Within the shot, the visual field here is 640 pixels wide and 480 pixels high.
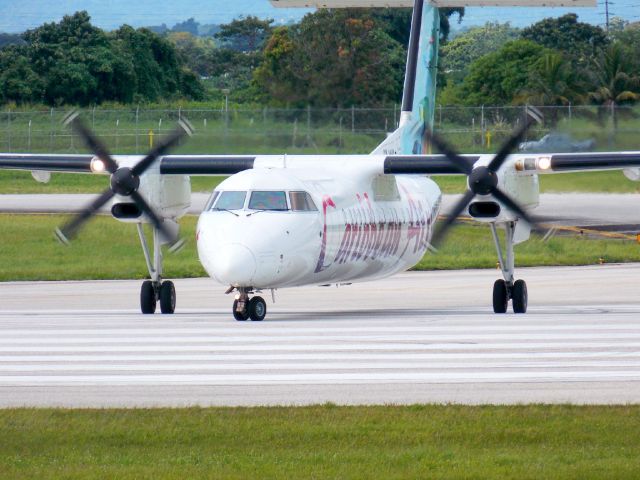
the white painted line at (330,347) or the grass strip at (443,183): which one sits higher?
the white painted line at (330,347)

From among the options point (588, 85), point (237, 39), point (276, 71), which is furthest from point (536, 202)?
point (237, 39)

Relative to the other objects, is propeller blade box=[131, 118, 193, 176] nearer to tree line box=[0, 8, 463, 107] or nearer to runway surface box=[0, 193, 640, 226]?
tree line box=[0, 8, 463, 107]

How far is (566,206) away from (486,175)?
26927mm

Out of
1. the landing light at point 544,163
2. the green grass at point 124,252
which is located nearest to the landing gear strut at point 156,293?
the landing light at point 544,163

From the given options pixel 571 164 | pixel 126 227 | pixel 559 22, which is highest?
pixel 559 22

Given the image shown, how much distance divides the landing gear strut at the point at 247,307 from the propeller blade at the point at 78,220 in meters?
4.38

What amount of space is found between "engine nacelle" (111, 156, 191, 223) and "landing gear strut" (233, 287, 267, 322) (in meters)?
4.19

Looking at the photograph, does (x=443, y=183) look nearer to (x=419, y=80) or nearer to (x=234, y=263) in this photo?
(x=419, y=80)

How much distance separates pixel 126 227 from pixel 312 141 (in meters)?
7.99

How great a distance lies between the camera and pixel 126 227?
1720 inches

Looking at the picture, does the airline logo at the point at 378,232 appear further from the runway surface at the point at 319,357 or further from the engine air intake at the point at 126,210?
the engine air intake at the point at 126,210

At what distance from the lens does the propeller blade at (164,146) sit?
71.9ft

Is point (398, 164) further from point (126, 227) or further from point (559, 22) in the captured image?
point (559, 22)

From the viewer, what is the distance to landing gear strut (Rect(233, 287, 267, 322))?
1884 centimetres
